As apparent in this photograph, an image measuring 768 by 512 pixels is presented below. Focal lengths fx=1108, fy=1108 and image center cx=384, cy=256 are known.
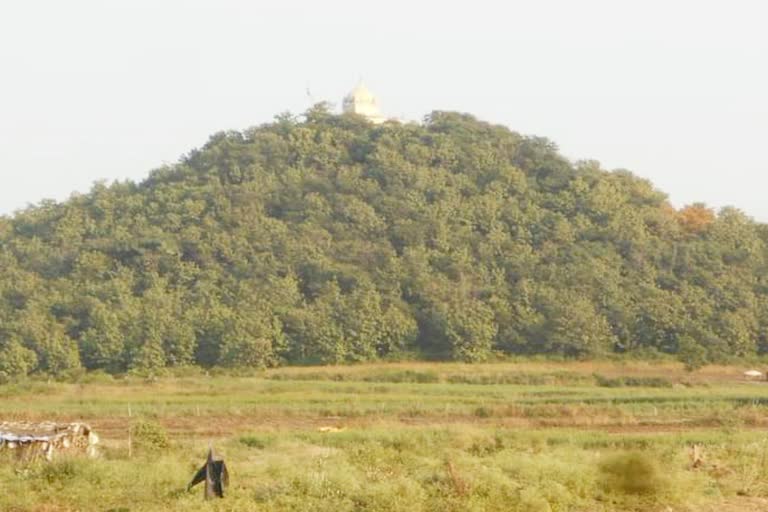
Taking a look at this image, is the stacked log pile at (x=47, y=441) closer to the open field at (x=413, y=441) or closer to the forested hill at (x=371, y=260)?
the open field at (x=413, y=441)

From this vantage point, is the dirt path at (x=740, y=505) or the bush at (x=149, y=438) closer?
the dirt path at (x=740, y=505)

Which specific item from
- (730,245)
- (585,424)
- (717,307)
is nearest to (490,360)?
(717,307)

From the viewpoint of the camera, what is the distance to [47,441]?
2127 cm

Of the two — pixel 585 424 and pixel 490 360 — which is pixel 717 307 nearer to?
pixel 490 360

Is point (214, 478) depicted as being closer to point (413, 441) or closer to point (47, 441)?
point (47, 441)

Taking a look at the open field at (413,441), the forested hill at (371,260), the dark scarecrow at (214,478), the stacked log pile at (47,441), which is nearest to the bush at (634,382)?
the open field at (413,441)

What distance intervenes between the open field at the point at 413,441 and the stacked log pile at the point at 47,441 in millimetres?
688

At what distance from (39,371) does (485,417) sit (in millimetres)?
25017

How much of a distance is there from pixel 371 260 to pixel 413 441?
34.2 metres

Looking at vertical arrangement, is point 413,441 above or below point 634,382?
above

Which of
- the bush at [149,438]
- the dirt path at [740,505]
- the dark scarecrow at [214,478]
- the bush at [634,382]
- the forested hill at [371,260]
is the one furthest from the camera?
the forested hill at [371,260]

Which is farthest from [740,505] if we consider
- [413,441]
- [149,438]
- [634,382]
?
[634,382]

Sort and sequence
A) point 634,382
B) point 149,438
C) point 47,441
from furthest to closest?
point 634,382 → point 149,438 → point 47,441

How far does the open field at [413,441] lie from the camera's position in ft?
54.2
